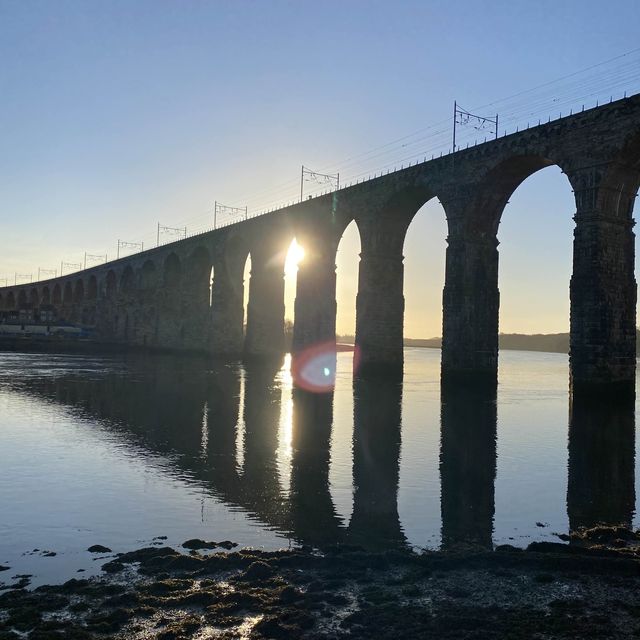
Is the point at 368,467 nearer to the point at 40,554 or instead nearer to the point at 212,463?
the point at 212,463

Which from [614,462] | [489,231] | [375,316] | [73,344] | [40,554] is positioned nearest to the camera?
[40,554]

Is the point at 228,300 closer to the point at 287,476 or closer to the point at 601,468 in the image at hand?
the point at 601,468

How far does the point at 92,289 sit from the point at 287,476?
107844 mm

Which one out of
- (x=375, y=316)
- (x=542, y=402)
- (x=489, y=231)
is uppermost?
(x=489, y=231)

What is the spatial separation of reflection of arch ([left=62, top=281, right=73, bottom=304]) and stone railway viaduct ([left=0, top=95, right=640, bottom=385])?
2126 inches

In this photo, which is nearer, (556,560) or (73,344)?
(556,560)

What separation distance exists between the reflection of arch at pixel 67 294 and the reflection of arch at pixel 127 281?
3644 cm

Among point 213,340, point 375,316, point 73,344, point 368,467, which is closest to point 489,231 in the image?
point 375,316

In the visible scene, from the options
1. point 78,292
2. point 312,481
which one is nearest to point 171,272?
point 78,292

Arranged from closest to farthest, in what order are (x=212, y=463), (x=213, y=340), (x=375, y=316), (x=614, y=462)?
1. (x=212, y=463)
2. (x=614, y=462)
3. (x=375, y=316)
4. (x=213, y=340)

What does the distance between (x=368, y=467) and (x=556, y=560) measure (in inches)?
219

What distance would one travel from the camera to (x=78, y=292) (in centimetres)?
12025

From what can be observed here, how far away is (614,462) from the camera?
1379 cm

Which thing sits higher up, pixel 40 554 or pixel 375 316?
pixel 375 316
